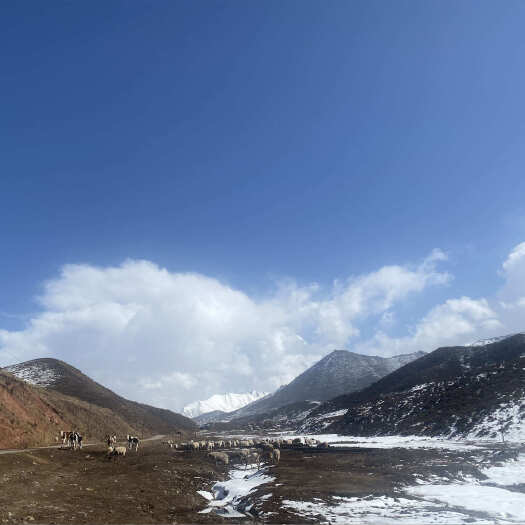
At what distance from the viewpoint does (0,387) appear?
59.4m

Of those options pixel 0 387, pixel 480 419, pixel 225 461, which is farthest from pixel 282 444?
pixel 0 387

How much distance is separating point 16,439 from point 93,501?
113 feet

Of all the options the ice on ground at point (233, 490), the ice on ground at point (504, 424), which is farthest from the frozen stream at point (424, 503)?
the ice on ground at point (504, 424)

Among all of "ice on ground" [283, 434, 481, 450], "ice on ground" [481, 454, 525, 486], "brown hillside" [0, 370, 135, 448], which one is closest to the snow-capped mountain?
"ice on ground" [283, 434, 481, 450]

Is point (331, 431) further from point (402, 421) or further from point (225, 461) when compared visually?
point (225, 461)

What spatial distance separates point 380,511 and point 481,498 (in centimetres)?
688

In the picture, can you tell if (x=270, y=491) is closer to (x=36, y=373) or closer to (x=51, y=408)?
(x=51, y=408)

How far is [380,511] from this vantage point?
19609 millimetres

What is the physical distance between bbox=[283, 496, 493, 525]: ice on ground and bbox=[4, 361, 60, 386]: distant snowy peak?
417ft

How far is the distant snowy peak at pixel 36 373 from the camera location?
12488cm

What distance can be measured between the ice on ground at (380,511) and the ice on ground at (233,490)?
362 centimetres

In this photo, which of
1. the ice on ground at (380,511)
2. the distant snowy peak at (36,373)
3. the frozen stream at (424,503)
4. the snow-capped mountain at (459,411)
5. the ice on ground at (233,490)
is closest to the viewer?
the ice on ground at (380,511)

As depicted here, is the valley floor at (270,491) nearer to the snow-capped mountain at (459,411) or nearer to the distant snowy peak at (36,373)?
the snow-capped mountain at (459,411)

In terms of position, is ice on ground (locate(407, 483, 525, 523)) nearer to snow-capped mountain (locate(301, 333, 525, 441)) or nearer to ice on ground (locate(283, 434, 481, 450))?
ice on ground (locate(283, 434, 481, 450))
